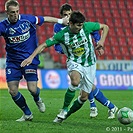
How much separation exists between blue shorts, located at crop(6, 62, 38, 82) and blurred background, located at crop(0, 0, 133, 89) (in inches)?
480

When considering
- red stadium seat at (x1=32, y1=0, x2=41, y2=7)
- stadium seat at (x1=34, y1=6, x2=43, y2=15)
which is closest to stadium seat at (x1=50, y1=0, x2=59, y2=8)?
red stadium seat at (x1=32, y1=0, x2=41, y2=7)

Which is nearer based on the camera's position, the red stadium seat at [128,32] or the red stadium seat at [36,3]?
the red stadium seat at [36,3]

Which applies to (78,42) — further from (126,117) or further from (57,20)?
(126,117)

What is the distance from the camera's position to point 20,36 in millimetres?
7832

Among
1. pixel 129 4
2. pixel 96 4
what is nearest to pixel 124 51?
pixel 96 4

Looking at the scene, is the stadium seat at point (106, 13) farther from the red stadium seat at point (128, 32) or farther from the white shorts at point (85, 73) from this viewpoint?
the white shorts at point (85, 73)

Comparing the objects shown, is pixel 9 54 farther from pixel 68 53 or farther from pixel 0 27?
pixel 68 53

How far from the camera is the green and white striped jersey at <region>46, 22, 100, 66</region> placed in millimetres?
7156

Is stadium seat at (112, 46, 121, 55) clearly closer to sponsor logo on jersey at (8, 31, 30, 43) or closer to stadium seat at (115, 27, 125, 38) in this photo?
stadium seat at (115, 27, 125, 38)

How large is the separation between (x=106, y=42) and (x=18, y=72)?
1988 centimetres

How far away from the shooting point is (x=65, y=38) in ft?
23.5

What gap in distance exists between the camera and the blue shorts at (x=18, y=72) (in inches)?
311

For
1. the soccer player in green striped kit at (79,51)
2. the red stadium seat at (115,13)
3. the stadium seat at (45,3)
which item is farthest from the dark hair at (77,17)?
the red stadium seat at (115,13)

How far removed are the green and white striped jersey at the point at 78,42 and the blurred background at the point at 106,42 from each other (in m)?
13.0
